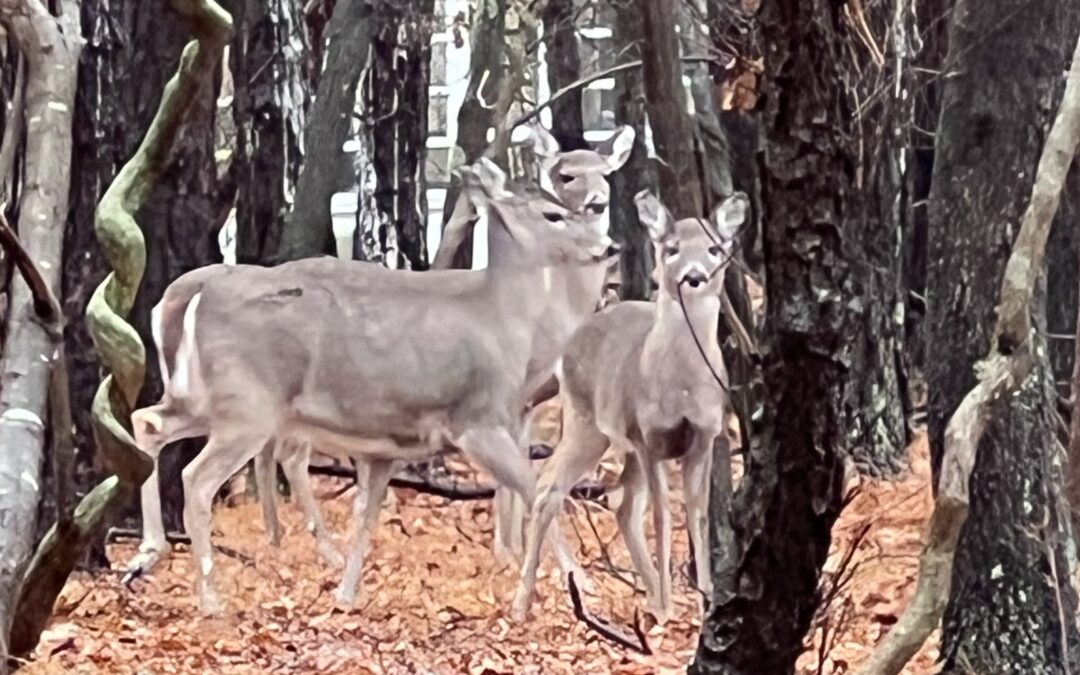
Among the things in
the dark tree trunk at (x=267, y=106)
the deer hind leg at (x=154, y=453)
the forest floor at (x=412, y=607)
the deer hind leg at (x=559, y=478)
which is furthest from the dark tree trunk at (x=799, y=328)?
the dark tree trunk at (x=267, y=106)

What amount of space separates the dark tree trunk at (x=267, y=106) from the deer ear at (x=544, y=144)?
513 millimetres

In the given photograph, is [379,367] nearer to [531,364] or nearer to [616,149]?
[531,364]

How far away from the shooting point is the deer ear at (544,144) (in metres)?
2.90

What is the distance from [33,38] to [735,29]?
116 cm

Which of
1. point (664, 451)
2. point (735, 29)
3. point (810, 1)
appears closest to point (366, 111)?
point (735, 29)

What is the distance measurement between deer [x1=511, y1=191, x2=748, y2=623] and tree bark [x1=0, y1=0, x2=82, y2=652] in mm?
813

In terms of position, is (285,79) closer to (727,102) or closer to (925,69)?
(727,102)

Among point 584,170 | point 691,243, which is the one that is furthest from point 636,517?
point 584,170

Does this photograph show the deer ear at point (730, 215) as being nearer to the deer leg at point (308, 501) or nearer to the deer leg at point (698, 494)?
the deer leg at point (698, 494)

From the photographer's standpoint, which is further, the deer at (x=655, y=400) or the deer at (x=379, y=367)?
the deer at (x=379, y=367)

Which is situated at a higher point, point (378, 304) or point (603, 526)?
point (378, 304)

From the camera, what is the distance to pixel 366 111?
10.8 ft

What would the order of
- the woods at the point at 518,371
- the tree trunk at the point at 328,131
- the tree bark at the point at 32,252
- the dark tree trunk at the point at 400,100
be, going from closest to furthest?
1. the tree bark at the point at 32,252
2. the woods at the point at 518,371
3. the tree trunk at the point at 328,131
4. the dark tree trunk at the point at 400,100

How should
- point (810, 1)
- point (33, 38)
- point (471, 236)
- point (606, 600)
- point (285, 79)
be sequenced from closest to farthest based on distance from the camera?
1. point (810, 1)
2. point (33, 38)
3. point (606, 600)
4. point (471, 236)
5. point (285, 79)
